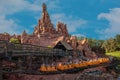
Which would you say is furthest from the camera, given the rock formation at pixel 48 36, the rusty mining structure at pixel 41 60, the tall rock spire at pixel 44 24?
the tall rock spire at pixel 44 24

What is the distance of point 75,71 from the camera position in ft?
145

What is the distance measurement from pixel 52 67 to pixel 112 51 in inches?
2359

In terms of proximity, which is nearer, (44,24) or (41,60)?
(41,60)

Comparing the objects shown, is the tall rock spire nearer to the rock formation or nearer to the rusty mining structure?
the rock formation

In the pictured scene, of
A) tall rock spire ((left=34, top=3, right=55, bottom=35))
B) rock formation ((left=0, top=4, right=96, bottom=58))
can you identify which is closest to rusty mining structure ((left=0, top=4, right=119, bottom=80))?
rock formation ((left=0, top=4, right=96, bottom=58))

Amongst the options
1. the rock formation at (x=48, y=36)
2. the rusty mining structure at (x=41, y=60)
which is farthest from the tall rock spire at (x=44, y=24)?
the rusty mining structure at (x=41, y=60)

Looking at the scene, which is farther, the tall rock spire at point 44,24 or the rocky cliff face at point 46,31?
the tall rock spire at point 44,24

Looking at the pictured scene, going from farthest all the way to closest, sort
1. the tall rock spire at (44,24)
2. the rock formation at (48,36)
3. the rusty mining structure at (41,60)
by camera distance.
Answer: the tall rock spire at (44,24) < the rock formation at (48,36) < the rusty mining structure at (41,60)

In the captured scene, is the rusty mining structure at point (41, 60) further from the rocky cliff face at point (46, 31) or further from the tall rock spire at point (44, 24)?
the tall rock spire at point (44, 24)

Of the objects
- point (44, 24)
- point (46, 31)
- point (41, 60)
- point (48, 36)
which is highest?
point (44, 24)

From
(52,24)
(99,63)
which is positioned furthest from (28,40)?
(99,63)

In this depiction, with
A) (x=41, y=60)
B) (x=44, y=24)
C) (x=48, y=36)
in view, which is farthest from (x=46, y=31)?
(x=41, y=60)

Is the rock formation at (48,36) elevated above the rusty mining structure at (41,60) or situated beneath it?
elevated above

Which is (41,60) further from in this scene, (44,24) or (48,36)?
(44,24)
